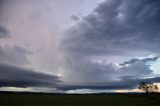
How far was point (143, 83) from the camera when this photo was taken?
144 metres

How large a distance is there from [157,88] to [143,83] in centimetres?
988

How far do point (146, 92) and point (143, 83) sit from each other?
661cm

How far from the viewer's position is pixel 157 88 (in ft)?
461

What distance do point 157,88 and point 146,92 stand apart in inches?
319

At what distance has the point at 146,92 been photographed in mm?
141125
